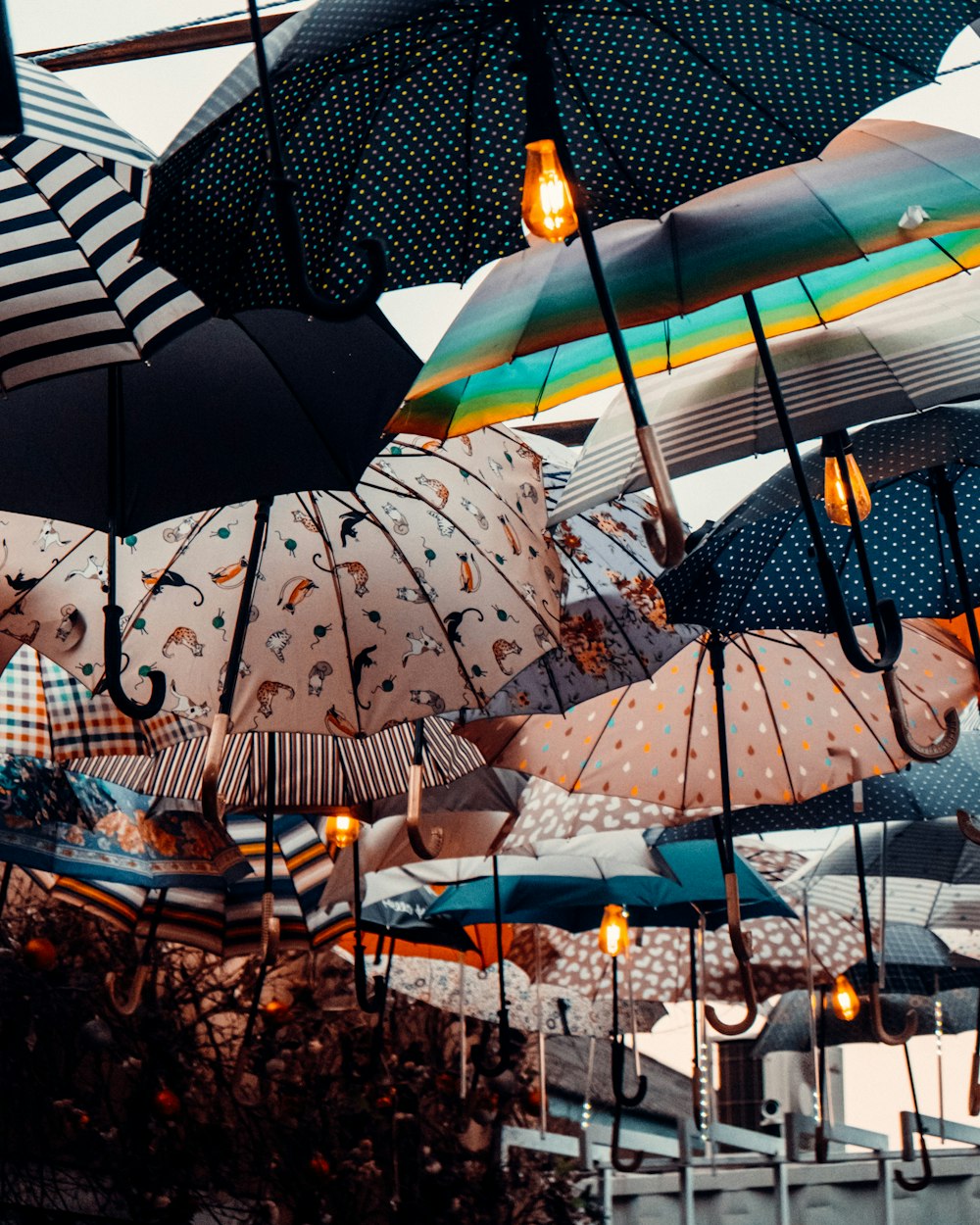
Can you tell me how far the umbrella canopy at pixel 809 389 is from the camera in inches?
102

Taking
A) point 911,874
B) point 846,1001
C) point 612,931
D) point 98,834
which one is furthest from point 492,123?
point 911,874

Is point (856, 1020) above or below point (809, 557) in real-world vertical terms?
below

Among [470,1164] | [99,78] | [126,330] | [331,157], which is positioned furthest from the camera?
[470,1164]

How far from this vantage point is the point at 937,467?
9.55 ft

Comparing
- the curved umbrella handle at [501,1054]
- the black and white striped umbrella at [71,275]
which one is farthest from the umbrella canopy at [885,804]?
the black and white striped umbrella at [71,275]

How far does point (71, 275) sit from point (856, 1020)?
8.54 meters

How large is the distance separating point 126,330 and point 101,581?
1.04m

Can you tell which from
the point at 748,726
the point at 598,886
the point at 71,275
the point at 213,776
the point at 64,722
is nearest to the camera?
the point at 71,275

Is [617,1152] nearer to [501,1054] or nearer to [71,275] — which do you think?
[501,1054]

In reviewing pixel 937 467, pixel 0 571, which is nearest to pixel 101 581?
pixel 0 571

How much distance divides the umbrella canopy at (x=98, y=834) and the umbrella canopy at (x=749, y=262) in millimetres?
1836

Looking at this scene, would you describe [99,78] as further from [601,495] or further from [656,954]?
[656,954]

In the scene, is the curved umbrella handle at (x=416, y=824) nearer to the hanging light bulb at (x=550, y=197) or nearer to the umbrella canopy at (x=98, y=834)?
the umbrella canopy at (x=98, y=834)

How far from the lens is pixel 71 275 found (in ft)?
6.35
